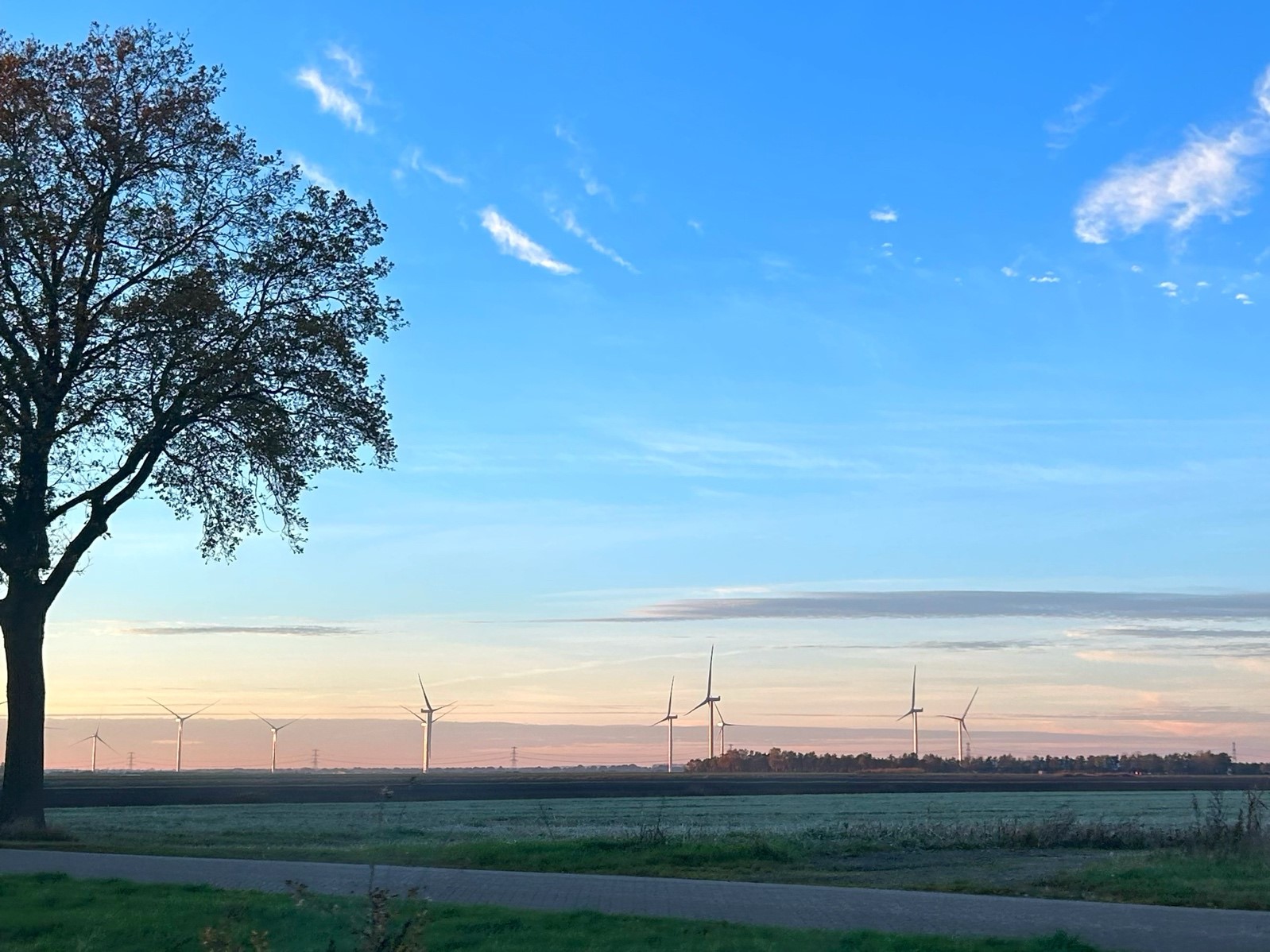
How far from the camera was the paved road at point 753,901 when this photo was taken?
12.8m

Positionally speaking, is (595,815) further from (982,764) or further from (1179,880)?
(982,764)

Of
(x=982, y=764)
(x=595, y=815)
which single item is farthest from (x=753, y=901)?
(x=982, y=764)

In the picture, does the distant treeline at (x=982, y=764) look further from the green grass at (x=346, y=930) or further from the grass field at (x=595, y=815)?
the green grass at (x=346, y=930)

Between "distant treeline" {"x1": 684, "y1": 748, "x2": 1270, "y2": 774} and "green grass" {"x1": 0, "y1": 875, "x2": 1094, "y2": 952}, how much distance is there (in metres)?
111

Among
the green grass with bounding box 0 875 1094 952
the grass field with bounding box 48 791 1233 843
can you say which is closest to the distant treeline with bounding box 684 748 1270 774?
the grass field with bounding box 48 791 1233 843

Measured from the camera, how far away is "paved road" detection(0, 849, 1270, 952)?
12820 mm

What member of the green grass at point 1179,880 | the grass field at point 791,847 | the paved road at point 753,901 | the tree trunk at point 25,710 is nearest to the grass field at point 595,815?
the grass field at point 791,847

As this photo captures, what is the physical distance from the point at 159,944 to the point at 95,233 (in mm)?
17647

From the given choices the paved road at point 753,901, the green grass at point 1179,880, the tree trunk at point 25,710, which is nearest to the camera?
the paved road at point 753,901

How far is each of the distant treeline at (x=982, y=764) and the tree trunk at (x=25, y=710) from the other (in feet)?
330

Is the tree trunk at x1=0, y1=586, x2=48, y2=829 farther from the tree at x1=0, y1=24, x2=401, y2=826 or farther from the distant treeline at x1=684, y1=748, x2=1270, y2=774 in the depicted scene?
the distant treeline at x1=684, y1=748, x2=1270, y2=774

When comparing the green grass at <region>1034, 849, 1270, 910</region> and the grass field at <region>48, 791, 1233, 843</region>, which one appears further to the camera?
the grass field at <region>48, 791, 1233, 843</region>

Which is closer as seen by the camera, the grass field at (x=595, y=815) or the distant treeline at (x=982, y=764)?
the grass field at (x=595, y=815)

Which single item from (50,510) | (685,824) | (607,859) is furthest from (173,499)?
(685,824)
